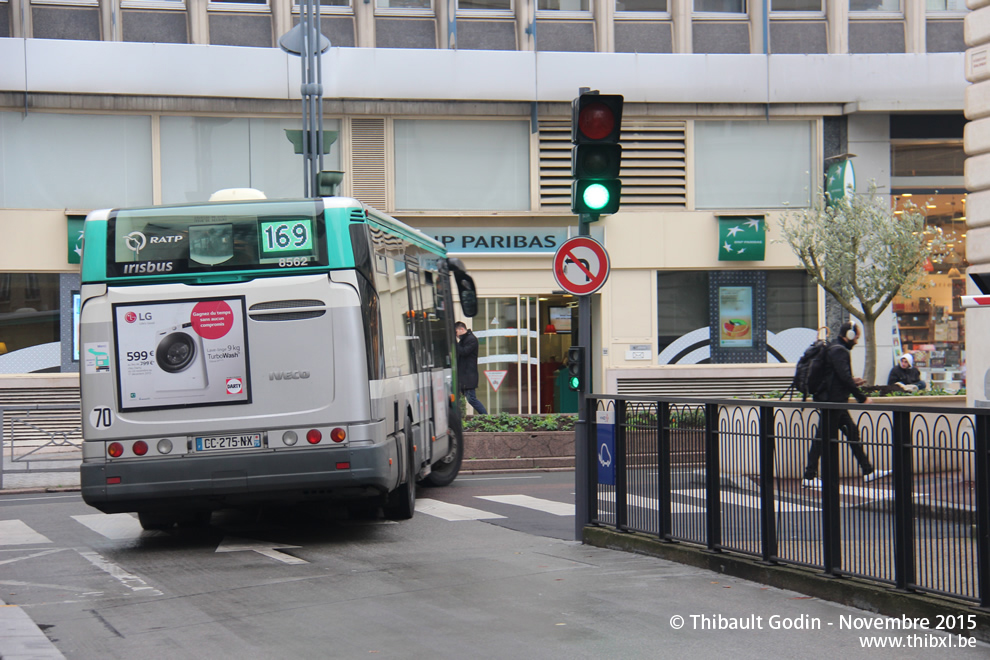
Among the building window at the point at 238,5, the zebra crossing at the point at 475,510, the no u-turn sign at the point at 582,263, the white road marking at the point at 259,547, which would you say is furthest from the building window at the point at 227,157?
the no u-turn sign at the point at 582,263

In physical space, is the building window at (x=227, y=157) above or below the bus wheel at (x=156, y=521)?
above

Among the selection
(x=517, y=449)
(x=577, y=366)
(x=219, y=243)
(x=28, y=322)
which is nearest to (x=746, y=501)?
(x=577, y=366)

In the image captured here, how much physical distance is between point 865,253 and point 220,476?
1358 centimetres

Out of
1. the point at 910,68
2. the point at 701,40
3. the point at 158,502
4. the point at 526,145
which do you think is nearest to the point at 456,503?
the point at 158,502

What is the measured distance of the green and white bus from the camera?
9.44m

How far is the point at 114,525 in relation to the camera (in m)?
11.5

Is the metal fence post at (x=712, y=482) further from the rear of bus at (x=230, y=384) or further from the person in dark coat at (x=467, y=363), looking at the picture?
the person in dark coat at (x=467, y=363)

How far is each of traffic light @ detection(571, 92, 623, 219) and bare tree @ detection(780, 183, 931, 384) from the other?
1009cm

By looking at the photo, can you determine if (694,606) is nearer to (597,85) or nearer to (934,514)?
(934,514)

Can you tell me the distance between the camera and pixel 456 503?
499 inches

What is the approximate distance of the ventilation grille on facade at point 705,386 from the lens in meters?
23.7

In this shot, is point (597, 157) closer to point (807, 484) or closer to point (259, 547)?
point (807, 484)

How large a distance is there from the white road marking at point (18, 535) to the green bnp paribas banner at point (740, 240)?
1572cm

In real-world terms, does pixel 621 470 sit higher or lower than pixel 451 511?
higher
